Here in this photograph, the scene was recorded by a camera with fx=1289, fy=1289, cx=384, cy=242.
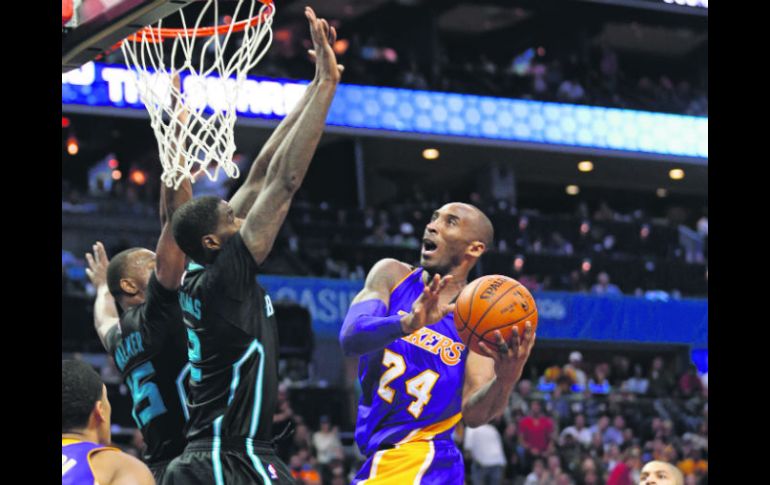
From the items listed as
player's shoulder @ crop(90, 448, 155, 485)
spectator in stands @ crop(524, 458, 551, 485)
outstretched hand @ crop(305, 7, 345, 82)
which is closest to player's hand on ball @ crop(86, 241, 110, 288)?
outstretched hand @ crop(305, 7, 345, 82)

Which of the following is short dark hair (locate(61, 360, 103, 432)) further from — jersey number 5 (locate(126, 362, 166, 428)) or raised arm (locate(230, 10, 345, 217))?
jersey number 5 (locate(126, 362, 166, 428))

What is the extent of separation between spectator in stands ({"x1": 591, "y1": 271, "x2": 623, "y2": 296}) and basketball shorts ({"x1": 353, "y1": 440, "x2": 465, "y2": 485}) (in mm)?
19275

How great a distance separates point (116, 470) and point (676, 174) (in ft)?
91.8

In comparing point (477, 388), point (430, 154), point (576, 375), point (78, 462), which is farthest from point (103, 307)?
point (430, 154)

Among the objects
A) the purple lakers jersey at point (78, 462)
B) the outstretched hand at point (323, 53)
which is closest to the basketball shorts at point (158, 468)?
the purple lakers jersey at point (78, 462)

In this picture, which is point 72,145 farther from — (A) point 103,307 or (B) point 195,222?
(B) point 195,222

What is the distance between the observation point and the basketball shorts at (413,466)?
5.66 meters

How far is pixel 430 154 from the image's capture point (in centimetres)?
2811

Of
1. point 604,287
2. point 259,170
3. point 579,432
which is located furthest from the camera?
point 604,287

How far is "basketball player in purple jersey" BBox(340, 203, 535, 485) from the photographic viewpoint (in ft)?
18.6

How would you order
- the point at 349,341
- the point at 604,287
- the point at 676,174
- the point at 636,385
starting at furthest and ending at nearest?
1. the point at 676,174
2. the point at 604,287
3. the point at 636,385
4. the point at 349,341

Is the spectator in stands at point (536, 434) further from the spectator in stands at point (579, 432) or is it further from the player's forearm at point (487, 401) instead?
the player's forearm at point (487, 401)

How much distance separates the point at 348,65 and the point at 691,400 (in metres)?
9.69
